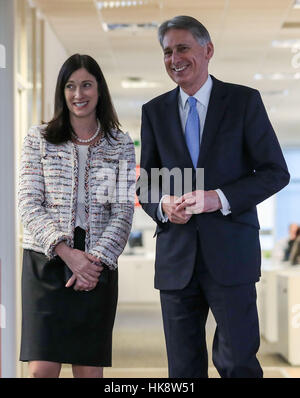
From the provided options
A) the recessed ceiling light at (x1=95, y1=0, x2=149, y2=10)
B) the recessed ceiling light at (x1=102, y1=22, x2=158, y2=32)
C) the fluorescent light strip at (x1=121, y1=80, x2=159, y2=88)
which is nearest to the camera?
the recessed ceiling light at (x1=95, y1=0, x2=149, y2=10)

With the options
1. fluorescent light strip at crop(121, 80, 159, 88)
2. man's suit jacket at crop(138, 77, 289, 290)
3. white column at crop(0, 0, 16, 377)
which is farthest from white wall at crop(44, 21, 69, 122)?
man's suit jacket at crop(138, 77, 289, 290)

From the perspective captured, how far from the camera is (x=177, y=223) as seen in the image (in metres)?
2.39

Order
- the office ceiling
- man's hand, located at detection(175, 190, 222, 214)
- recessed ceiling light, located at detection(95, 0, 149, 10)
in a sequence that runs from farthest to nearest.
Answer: recessed ceiling light, located at detection(95, 0, 149, 10)
the office ceiling
man's hand, located at detection(175, 190, 222, 214)

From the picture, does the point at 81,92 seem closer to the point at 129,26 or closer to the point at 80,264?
the point at 80,264

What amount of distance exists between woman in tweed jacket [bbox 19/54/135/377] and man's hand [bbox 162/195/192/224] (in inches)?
8.0

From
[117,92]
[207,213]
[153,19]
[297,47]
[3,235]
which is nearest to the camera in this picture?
[207,213]

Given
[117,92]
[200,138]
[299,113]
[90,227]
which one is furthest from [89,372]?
[299,113]

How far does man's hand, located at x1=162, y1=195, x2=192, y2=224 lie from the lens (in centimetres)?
232

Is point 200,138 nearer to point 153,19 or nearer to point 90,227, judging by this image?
point 90,227

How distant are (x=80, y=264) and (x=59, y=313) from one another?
Result: 20cm

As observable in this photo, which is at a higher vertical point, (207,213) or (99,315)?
(207,213)

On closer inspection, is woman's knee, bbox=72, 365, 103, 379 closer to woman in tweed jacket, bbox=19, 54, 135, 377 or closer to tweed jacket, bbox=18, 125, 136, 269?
woman in tweed jacket, bbox=19, 54, 135, 377

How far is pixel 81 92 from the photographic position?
2.49 meters

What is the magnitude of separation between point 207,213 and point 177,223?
0.10 m
